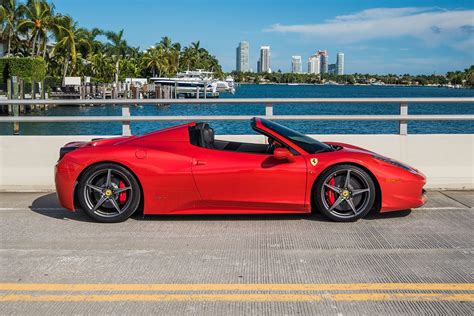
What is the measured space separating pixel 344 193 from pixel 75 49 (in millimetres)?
68891

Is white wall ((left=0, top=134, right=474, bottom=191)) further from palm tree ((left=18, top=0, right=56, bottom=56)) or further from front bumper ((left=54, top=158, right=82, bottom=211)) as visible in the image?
palm tree ((left=18, top=0, right=56, bottom=56))

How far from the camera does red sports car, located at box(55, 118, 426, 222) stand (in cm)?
627

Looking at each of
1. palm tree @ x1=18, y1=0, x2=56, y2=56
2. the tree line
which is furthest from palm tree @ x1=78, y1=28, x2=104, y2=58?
palm tree @ x1=18, y1=0, x2=56, y2=56

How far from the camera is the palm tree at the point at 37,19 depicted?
2382 inches

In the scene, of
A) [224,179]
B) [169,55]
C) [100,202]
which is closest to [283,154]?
[224,179]

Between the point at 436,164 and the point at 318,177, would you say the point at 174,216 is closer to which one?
the point at 318,177

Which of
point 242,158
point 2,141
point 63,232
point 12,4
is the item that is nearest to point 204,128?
point 242,158

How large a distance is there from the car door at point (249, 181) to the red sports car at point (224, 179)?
0.4 inches

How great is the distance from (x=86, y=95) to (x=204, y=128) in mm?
66903

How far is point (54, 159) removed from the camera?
8797 mm

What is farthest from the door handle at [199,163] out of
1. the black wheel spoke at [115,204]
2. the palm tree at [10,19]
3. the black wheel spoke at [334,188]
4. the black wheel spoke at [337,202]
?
the palm tree at [10,19]

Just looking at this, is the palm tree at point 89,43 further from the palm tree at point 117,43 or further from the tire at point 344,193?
the tire at point 344,193

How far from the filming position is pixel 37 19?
200 ft

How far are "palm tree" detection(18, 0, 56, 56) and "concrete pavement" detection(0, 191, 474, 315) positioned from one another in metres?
59.2
